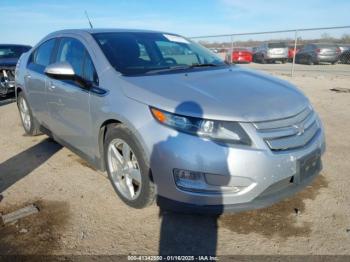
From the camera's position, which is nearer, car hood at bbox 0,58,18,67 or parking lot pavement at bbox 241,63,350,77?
car hood at bbox 0,58,18,67

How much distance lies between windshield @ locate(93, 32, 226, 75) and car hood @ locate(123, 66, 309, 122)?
1.03ft

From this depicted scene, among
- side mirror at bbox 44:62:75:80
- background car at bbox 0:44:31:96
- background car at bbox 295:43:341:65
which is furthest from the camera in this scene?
background car at bbox 295:43:341:65

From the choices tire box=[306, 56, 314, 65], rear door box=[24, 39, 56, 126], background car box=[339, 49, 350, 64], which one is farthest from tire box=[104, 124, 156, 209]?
background car box=[339, 49, 350, 64]

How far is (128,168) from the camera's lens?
322 cm

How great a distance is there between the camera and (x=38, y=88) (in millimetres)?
4672

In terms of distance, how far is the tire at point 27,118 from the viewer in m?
5.34

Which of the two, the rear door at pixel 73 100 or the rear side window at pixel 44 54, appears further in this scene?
the rear side window at pixel 44 54

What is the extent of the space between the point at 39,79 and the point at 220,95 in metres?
2.81

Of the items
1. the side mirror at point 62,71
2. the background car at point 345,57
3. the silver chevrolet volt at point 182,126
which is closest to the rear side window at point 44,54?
the silver chevrolet volt at point 182,126

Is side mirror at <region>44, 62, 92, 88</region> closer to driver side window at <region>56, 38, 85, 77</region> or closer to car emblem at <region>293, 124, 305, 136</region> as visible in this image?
driver side window at <region>56, 38, 85, 77</region>

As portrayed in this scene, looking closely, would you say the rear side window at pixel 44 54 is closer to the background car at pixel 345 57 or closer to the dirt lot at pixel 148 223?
the dirt lot at pixel 148 223

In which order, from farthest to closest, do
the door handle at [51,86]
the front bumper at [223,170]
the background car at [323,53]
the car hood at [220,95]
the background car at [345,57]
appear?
the background car at [345,57] → the background car at [323,53] → the door handle at [51,86] → the car hood at [220,95] → the front bumper at [223,170]

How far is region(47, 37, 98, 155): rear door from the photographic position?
360 centimetres

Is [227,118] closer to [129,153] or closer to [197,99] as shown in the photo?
[197,99]
